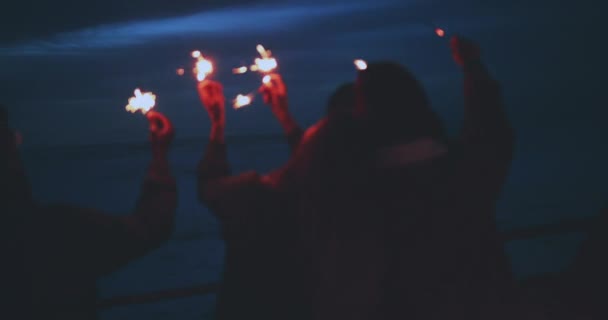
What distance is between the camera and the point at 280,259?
251 centimetres

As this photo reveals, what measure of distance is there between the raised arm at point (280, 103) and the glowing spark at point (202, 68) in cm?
28

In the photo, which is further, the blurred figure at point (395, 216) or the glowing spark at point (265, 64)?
the glowing spark at point (265, 64)

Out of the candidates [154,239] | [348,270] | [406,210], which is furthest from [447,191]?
[154,239]

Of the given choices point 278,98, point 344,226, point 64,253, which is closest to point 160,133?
point 278,98

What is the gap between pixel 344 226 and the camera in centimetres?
220

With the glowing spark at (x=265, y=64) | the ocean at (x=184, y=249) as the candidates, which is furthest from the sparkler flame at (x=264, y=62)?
the ocean at (x=184, y=249)

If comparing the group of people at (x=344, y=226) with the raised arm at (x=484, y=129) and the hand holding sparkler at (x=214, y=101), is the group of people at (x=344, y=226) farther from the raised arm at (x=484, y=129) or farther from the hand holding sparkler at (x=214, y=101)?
the hand holding sparkler at (x=214, y=101)

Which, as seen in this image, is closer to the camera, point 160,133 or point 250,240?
point 250,240

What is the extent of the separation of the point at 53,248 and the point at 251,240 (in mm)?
697

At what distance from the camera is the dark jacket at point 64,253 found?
7.11 ft

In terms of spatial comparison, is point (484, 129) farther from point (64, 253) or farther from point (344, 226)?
point (64, 253)

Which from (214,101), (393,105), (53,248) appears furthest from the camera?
(214,101)

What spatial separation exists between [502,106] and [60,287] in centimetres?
177

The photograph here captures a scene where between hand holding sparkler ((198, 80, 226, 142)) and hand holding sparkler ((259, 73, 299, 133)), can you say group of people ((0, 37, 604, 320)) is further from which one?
hand holding sparkler ((259, 73, 299, 133))
